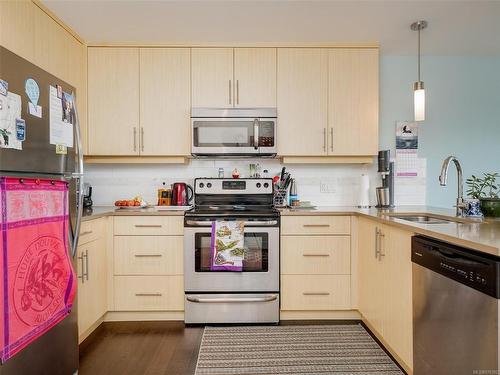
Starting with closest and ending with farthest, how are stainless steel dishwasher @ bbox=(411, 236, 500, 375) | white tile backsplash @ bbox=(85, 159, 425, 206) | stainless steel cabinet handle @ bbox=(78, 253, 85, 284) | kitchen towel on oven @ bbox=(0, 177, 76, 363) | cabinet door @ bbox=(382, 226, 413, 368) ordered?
stainless steel dishwasher @ bbox=(411, 236, 500, 375) < kitchen towel on oven @ bbox=(0, 177, 76, 363) < cabinet door @ bbox=(382, 226, 413, 368) < stainless steel cabinet handle @ bbox=(78, 253, 85, 284) < white tile backsplash @ bbox=(85, 159, 425, 206)

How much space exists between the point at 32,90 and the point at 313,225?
1.99m

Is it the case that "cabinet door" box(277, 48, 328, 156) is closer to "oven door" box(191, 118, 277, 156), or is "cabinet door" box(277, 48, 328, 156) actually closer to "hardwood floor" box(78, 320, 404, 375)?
"oven door" box(191, 118, 277, 156)

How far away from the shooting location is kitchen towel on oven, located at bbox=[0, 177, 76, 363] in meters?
1.26

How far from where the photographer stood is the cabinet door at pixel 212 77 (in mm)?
2852

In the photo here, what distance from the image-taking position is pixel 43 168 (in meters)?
1.50

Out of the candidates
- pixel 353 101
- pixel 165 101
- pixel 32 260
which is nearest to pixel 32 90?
pixel 32 260

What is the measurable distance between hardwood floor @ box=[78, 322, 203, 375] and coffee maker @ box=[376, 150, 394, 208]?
193cm

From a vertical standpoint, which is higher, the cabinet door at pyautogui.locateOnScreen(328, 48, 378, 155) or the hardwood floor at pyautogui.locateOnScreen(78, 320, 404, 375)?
the cabinet door at pyautogui.locateOnScreen(328, 48, 378, 155)

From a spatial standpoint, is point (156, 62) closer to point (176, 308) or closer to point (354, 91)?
point (354, 91)

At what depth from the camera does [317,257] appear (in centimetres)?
261

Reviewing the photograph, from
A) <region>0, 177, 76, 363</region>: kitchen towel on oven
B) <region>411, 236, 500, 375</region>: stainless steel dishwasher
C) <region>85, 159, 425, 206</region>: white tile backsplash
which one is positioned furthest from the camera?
<region>85, 159, 425, 206</region>: white tile backsplash

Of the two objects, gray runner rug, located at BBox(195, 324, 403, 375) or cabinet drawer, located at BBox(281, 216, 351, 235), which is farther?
cabinet drawer, located at BBox(281, 216, 351, 235)

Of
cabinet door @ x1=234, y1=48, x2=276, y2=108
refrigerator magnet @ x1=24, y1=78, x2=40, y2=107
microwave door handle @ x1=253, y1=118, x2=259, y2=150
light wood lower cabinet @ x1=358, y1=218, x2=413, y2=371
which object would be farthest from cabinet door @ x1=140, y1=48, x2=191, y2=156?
light wood lower cabinet @ x1=358, y1=218, x2=413, y2=371

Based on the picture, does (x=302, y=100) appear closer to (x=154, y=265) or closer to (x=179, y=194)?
(x=179, y=194)
